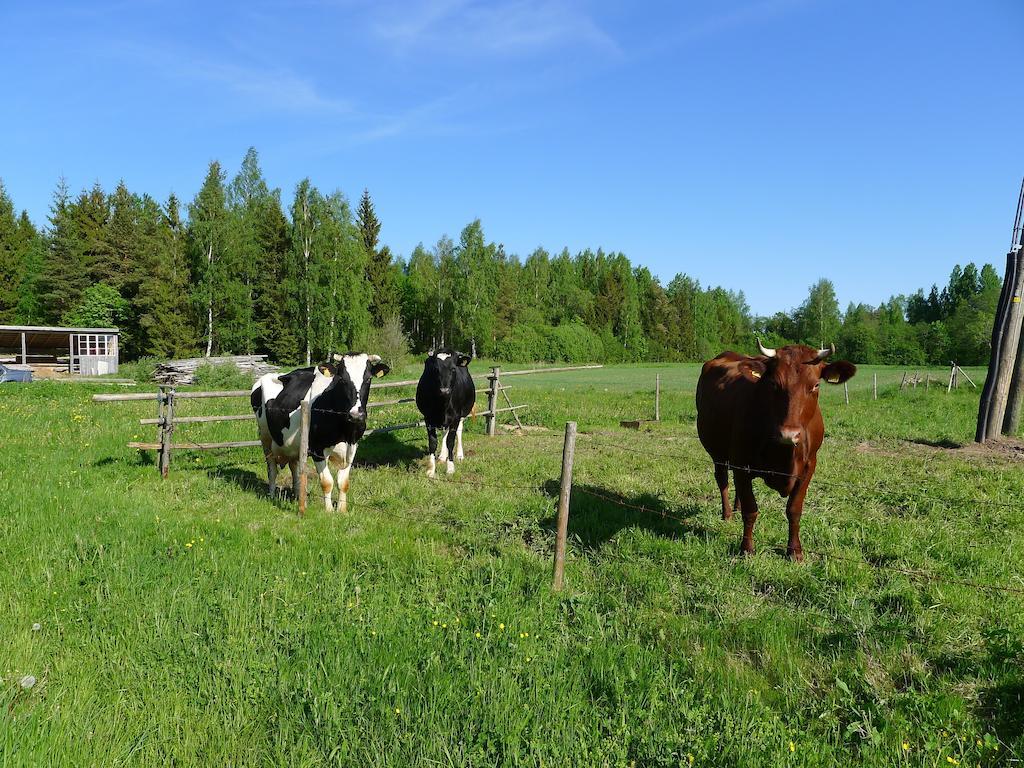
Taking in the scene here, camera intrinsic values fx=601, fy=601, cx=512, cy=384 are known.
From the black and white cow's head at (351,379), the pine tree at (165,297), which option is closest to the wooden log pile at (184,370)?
the pine tree at (165,297)

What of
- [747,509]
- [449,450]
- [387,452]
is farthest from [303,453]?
[747,509]

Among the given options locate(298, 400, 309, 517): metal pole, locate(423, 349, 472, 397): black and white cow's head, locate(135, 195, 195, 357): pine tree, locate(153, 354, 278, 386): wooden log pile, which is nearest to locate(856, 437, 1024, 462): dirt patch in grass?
locate(423, 349, 472, 397): black and white cow's head

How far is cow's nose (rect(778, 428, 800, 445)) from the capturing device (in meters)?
5.22

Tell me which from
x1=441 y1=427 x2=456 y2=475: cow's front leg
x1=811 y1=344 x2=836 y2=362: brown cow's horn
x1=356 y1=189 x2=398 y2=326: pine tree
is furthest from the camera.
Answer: x1=356 y1=189 x2=398 y2=326: pine tree

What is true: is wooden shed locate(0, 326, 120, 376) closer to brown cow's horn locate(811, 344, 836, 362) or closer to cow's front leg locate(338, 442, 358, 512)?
cow's front leg locate(338, 442, 358, 512)

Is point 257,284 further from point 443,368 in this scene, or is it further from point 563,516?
point 563,516

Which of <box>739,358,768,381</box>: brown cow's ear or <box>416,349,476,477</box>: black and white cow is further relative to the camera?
<box>416,349,476,477</box>: black and white cow

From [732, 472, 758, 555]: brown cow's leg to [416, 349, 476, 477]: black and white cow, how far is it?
4972 millimetres

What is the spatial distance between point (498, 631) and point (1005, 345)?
1354cm

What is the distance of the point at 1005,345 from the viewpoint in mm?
12484

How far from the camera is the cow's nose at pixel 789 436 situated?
5.22 metres

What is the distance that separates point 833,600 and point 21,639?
5.70 meters

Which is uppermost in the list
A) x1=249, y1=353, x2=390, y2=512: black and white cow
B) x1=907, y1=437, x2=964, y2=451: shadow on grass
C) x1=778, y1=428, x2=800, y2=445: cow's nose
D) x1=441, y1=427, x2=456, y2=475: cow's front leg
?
x1=778, y1=428, x2=800, y2=445: cow's nose

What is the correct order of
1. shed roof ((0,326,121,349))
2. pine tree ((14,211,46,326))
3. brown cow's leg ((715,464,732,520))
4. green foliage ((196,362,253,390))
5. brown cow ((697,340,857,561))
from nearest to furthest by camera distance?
brown cow ((697,340,857,561)), brown cow's leg ((715,464,732,520)), green foliage ((196,362,253,390)), shed roof ((0,326,121,349)), pine tree ((14,211,46,326))
